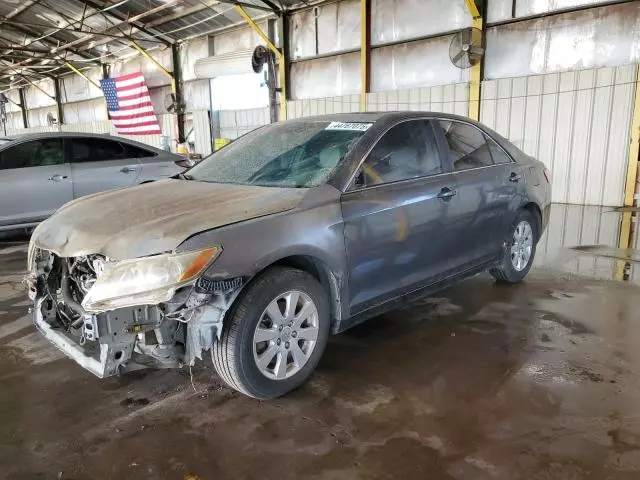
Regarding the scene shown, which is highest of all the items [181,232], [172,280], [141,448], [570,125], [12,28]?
[12,28]

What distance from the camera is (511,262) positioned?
166 inches

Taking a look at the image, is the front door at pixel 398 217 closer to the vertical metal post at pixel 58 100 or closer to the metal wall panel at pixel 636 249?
the metal wall panel at pixel 636 249

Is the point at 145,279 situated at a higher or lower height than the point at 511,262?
higher

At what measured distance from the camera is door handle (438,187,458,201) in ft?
10.8

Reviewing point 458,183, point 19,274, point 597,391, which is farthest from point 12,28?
point 597,391

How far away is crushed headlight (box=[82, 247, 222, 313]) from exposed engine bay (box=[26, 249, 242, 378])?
0.04 m

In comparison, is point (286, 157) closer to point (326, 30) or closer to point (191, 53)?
point (326, 30)

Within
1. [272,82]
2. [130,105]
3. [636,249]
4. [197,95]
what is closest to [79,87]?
[130,105]

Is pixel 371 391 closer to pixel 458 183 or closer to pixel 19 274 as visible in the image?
pixel 458 183

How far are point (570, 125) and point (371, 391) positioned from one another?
25.7 ft

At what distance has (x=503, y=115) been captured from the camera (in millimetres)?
9492

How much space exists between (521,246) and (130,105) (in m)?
16.5

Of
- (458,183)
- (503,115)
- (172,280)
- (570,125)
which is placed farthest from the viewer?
(503,115)

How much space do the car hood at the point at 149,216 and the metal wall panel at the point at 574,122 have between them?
299 inches
